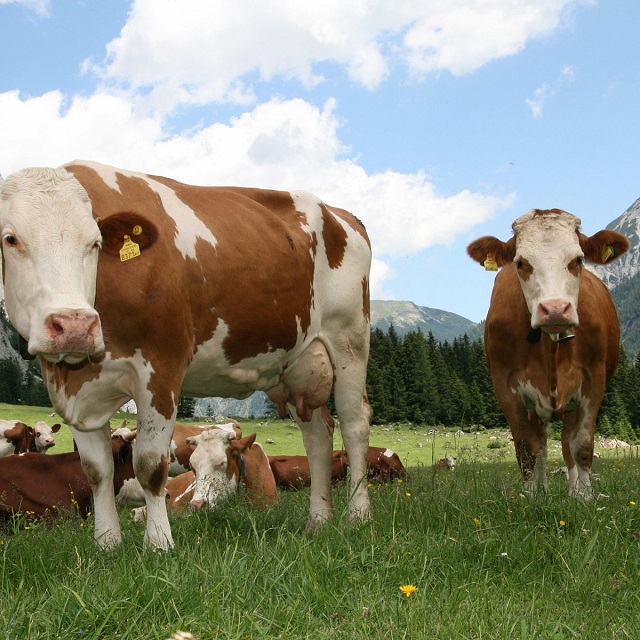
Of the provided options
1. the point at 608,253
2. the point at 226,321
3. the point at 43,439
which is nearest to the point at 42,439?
the point at 43,439

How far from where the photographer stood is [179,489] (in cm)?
1094

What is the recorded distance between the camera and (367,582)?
3992 mm

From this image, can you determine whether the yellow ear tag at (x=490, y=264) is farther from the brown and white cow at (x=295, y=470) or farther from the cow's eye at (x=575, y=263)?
the brown and white cow at (x=295, y=470)

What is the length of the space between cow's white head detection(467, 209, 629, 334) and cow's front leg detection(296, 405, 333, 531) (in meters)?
2.24

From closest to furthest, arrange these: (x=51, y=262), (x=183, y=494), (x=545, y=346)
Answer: (x=51, y=262) < (x=545, y=346) < (x=183, y=494)

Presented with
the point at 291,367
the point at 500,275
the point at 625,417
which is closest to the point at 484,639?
the point at 291,367

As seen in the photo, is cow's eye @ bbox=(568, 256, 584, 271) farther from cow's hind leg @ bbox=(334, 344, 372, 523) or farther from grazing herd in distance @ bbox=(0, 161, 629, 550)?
cow's hind leg @ bbox=(334, 344, 372, 523)

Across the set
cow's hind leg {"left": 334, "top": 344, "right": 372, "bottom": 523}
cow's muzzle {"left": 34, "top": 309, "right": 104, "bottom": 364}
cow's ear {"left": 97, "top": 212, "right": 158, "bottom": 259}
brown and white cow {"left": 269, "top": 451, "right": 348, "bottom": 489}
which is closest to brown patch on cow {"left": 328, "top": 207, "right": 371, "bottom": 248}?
cow's hind leg {"left": 334, "top": 344, "right": 372, "bottom": 523}

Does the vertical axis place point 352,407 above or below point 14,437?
above

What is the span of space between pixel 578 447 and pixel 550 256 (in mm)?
2067

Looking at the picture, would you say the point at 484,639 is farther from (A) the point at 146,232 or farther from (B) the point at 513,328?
(B) the point at 513,328

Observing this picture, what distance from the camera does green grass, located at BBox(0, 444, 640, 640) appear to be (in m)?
3.28

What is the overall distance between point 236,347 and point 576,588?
9.82 feet

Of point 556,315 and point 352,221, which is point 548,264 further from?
point 352,221
